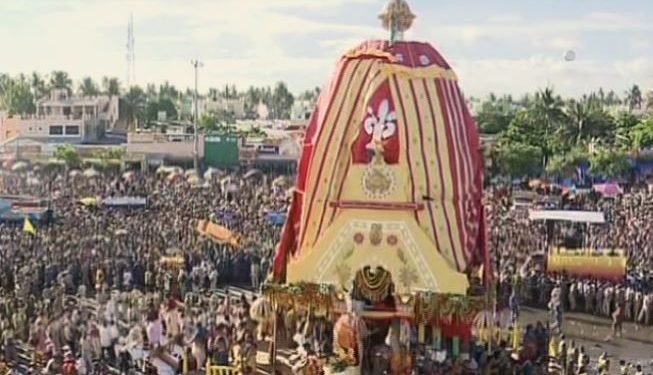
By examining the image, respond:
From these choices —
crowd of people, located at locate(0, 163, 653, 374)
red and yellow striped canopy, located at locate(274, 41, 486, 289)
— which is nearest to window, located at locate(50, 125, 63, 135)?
crowd of people, located at locate(0, 163, 653, 374)

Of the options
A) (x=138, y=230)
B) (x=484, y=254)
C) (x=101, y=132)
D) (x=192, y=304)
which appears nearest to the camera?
(x=484, y=254)

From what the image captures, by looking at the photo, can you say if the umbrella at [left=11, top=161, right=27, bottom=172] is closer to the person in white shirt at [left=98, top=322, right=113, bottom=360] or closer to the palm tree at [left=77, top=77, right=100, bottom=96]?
the person in white shirt at [left=98, top=322, right=113, bottom=360]

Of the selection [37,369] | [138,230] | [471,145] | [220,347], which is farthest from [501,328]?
[138,230]

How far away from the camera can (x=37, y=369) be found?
18.8m

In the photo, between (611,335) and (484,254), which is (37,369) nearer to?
(484,254)

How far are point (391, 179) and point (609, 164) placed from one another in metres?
40.5

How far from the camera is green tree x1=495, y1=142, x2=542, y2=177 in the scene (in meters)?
59.1

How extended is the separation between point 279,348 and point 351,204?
3.35 metres

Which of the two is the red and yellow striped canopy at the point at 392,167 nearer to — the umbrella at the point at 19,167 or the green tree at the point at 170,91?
the umbrella at the point at 19,167

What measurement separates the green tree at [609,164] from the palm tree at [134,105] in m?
52.9

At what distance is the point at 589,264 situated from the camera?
27344 millimetres

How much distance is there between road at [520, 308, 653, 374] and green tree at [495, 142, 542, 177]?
33076mm

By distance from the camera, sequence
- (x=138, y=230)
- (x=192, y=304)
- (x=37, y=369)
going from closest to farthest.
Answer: (x=37, y=369) → (x=192, y=304) → (x=138, y=230)

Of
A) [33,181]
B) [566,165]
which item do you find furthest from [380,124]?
[566,165]
